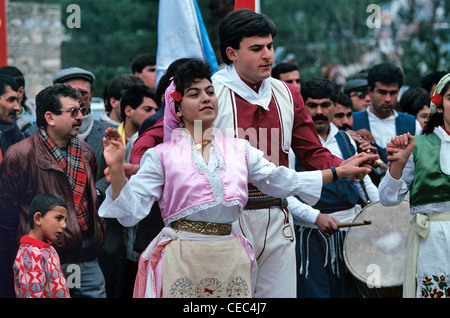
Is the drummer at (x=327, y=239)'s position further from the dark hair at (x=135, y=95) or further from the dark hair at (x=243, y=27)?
the dark hair at (x=243, y=27)

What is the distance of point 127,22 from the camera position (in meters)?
24.1

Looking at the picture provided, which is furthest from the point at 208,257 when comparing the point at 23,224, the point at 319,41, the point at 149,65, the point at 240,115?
the point at 319,41

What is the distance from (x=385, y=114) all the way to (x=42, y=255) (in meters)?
3.55

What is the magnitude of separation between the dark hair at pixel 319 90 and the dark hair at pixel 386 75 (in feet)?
2.49

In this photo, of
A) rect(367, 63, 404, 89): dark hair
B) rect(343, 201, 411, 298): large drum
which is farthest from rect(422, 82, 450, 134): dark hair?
rect(367, 63, 404, 89): dark hair

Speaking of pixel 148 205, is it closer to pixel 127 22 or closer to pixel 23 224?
pixel 23 224

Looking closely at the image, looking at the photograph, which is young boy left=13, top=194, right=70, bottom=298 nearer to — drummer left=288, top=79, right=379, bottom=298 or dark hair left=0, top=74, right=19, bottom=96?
dark hair left=0, top=74, right=19, bottom=96

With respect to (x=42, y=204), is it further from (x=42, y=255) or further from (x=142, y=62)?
(x=142, y=62)

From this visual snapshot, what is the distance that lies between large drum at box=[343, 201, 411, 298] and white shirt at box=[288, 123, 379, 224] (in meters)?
0.23

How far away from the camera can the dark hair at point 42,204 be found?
15.2 ft

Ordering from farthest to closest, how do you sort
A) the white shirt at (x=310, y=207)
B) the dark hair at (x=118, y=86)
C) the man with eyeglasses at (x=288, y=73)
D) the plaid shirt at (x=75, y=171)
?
the man with eyeglasses at (x=288, y=73) < the dark hair at (x=118, y=86) < the white shirt at (x=310, y=207) < the plaid shirt at (x=75, y=171)

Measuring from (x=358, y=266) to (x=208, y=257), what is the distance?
222 cm

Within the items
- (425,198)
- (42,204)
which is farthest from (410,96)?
(42,204)

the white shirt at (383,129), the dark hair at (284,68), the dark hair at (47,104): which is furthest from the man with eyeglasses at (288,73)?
the dark hair at (47,104)
